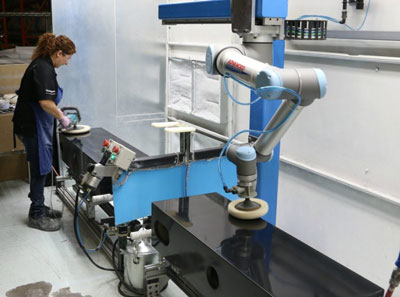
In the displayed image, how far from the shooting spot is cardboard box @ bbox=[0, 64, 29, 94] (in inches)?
171

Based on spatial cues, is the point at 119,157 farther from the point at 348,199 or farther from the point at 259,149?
the point at 348,199

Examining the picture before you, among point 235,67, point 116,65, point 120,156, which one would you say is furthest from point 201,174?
point 116,65

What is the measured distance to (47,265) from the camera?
9.87 feet

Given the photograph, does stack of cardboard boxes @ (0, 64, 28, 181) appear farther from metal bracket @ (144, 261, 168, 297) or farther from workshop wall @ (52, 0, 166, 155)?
metal bracket @ (144, 261, 168, 297)

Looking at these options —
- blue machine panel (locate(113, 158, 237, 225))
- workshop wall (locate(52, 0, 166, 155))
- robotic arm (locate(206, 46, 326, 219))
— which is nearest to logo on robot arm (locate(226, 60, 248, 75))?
robotic arm (locate(206, 46, 326, 219))

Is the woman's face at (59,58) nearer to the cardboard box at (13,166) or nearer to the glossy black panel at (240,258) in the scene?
the cardboard box at (13,166)

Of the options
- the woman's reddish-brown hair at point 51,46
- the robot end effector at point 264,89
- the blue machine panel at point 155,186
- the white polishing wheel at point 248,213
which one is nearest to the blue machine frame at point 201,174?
the blue machine panel at point 155,186

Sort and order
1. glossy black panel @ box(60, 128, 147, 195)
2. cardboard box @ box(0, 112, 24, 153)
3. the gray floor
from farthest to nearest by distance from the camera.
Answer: cardboard box @ box(0, 112, 24, 153)
glossy black panel @ box(60, 128, 147, 195)
the gray floor

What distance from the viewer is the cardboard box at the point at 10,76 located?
435 centimetres

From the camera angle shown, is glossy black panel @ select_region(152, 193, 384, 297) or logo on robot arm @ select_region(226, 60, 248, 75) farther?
logo on robot arm @ select_region(226, 60, 248, 75)

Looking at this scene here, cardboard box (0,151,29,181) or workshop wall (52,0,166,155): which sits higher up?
workshop wall (52,0,166,155)

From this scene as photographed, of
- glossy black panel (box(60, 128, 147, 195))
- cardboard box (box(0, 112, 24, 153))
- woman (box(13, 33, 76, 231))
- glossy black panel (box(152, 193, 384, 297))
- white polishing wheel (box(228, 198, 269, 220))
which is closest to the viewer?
glossy black panel (box(152, 193, 384, 297))

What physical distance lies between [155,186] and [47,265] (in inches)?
42.5

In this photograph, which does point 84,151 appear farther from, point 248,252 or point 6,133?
point 248,252
